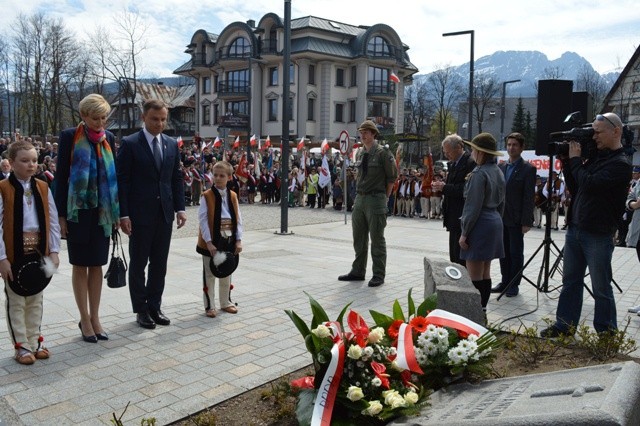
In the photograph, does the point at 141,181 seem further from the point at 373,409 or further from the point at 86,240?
the point at 373,409

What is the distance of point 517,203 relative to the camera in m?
7.39

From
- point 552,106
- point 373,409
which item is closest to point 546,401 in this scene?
point 373,409

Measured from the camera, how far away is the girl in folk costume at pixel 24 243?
14.5 feet

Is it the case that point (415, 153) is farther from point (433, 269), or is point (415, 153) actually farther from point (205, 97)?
point (433, 269)

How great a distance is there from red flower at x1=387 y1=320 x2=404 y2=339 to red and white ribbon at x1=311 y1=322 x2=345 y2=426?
1.60 feet

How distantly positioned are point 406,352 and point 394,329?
29 cm

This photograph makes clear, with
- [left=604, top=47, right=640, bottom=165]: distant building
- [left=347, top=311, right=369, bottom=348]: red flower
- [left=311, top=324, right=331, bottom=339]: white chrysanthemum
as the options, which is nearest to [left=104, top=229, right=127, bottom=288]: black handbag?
[left=311, top=324, right=331, bottom=339]: white chrysanthemum

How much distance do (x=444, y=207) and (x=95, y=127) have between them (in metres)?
3.94

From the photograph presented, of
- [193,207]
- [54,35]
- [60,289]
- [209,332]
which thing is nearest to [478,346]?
[209,332]

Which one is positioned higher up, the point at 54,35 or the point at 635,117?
the point at 54,35

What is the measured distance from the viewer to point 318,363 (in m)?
3.44

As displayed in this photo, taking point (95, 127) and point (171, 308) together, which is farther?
point (171, 308)

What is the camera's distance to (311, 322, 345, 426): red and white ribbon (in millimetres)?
3127

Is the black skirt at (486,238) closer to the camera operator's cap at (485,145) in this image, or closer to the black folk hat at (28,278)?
the camera operator's cap at (485,145)
